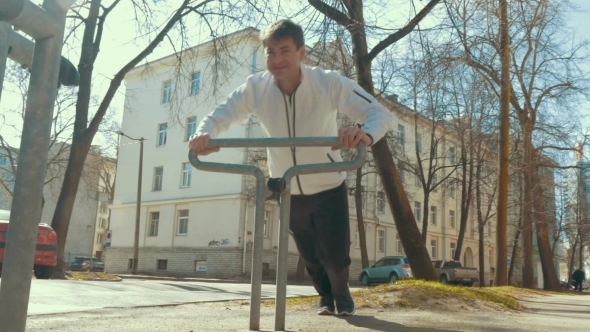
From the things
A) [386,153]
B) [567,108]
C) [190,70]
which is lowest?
[386,153]

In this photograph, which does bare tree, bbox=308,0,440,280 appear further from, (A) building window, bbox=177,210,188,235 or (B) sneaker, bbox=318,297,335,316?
(A) building window, bbox=177,210,188,235

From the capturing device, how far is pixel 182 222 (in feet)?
111

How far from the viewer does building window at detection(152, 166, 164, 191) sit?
118ft

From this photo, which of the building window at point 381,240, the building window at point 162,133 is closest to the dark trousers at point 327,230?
the building window at point 162,133

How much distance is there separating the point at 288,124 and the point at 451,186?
92.0 ft

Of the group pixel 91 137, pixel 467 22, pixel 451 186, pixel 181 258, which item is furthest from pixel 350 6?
pixel 181 258

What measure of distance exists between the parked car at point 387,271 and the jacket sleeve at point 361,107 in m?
23.7

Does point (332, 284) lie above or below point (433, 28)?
below

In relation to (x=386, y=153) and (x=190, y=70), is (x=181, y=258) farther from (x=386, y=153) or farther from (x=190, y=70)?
(x=386, y=153)

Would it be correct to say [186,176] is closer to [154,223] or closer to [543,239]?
[154,223]

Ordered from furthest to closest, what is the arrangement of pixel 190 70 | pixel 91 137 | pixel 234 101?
1. pixel 91 137
2. pixel 190 70
3. pixel 234 101

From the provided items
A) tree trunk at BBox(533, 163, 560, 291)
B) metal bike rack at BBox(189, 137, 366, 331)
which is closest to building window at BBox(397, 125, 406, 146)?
tree trunk at BBox(533, 163, 560, 291)

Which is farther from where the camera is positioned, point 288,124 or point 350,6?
point 350,6

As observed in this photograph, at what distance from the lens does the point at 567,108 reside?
19.5 meters
